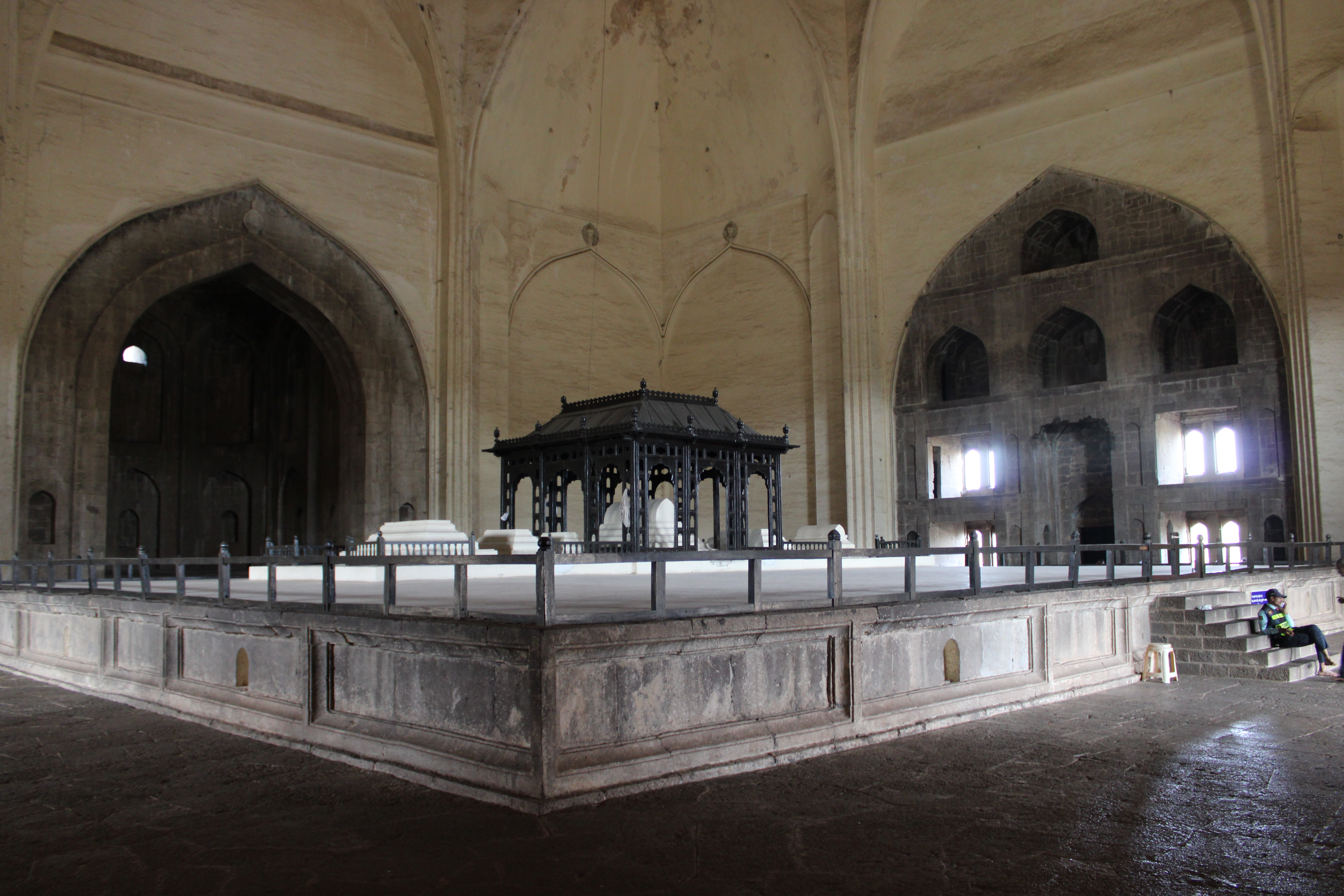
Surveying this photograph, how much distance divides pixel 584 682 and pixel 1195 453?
16.0 meters

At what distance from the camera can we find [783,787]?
475cm

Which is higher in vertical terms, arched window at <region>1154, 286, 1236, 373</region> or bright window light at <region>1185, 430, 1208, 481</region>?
arched window at <region>1154, 286, 1236, 373</region>

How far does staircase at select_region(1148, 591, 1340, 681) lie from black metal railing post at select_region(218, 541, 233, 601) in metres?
7.26

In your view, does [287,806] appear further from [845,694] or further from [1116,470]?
[1116,470]

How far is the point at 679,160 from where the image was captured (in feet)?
77.6

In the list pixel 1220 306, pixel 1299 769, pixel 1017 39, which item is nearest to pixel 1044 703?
pixel 1299 769

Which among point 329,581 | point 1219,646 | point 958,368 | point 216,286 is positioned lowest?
point 1219,646

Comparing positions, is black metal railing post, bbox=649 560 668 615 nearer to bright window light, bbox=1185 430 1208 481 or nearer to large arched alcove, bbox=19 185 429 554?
large arched alcove, bbox=19 185 429 554

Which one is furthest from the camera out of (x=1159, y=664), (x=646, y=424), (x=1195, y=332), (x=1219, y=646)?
(x=1195, y=332)

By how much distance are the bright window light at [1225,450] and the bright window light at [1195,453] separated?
191 millimetres

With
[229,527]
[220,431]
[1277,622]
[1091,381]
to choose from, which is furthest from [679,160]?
[1277,622]

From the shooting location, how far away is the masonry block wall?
1630 cm

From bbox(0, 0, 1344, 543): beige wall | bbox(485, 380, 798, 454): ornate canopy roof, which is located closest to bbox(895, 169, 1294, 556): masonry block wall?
bbox(0, 0, 1344, 543): beige wall

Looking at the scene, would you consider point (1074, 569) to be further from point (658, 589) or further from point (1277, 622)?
point (658, 589)
